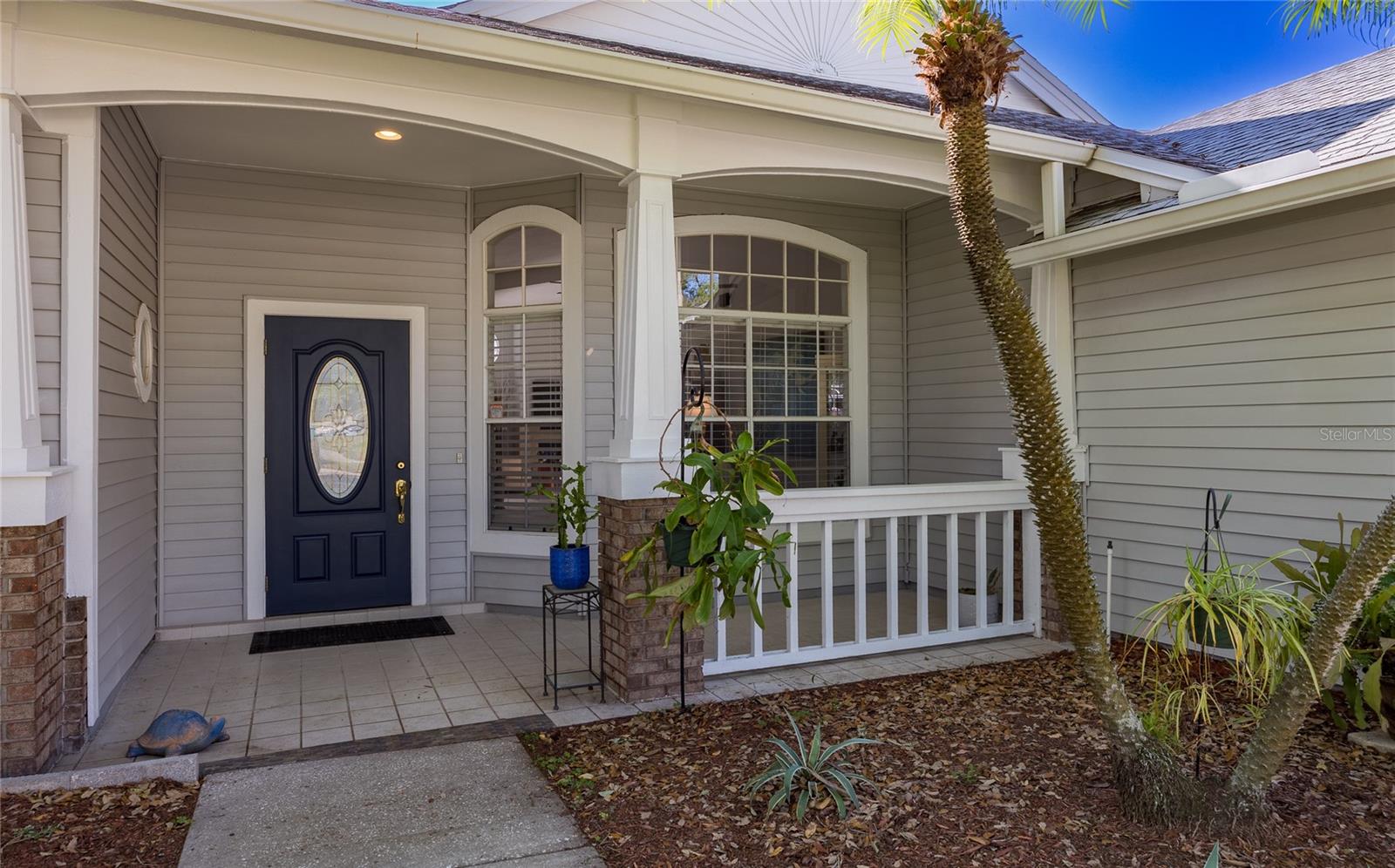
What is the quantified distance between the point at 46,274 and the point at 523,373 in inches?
115

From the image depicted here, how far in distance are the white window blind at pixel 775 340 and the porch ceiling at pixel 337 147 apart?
1.37 m

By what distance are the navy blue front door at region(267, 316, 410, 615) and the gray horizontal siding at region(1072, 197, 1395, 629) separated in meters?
4.47

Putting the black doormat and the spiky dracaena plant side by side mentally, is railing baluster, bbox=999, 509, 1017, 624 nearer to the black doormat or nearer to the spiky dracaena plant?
the spiky dracaena plant

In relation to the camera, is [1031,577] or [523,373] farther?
[523,373]

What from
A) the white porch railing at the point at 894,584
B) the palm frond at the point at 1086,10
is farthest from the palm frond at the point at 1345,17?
the white porch railing at the point at 894,584

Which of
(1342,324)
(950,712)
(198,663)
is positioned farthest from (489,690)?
(1342,324)

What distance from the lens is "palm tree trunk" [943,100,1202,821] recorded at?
9.11ft

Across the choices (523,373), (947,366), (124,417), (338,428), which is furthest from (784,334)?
(124,417)

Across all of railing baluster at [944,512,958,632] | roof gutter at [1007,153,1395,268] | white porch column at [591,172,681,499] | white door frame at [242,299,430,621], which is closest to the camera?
roof gutter at [1007,153,1395,268]

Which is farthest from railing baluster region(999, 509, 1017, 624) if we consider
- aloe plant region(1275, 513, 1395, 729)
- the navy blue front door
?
the navy blue front door

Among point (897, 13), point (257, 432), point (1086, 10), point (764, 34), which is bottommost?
point (257, 432)

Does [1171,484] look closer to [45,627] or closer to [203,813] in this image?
[203,813]

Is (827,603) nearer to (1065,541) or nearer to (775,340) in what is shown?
(1065,541)

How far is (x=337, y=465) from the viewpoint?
18.9 feet
